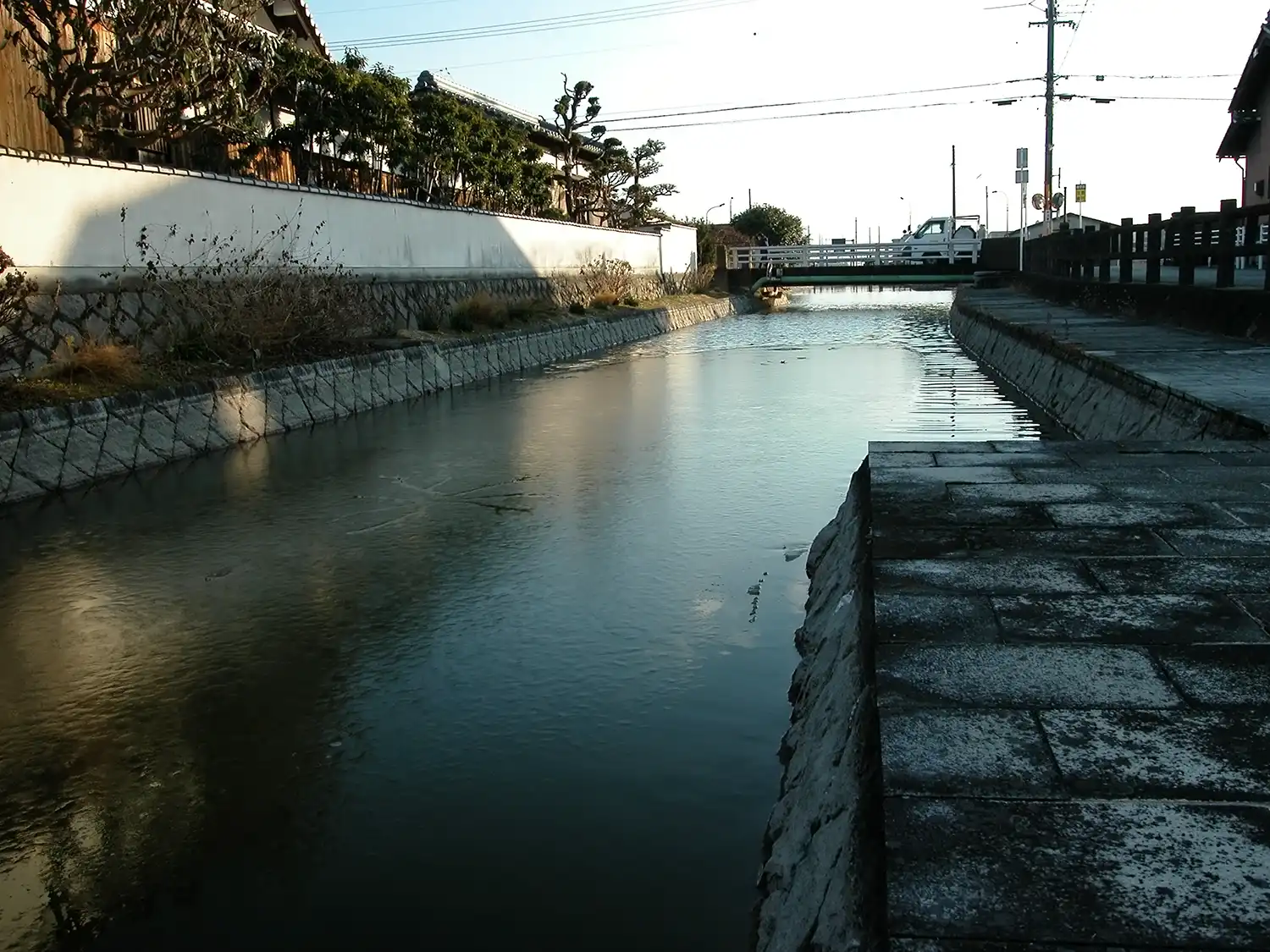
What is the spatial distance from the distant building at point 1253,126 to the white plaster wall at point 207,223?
16.4 m

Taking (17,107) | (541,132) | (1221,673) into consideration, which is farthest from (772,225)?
(1221,673)

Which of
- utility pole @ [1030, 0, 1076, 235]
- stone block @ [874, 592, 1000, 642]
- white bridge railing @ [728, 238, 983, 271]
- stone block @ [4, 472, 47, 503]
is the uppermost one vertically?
utility pole @ [1030, 0, 1076, 235]

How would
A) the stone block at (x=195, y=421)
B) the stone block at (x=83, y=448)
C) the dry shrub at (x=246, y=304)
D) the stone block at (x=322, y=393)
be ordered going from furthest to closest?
the stone block at (x=322, y=393) < the dry shrub at (x=246, y=304) < the stone block at (x=195, y=421) < the stone block at (x=83, y=448)

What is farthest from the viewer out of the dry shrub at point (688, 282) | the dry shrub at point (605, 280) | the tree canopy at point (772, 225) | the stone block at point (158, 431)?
the tree canopy at point (772, 225)

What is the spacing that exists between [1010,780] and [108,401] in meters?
8.43

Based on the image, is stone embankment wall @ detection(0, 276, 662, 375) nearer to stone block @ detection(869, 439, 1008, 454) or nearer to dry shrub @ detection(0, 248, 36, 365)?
dry shrub @ detection(0, 248, 36, 365)

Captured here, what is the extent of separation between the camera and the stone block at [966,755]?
2164 mm

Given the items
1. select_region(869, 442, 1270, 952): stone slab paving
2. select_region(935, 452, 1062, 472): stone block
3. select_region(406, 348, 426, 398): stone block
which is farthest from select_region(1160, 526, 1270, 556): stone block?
select_region(406, 348, 426, 398): stone block

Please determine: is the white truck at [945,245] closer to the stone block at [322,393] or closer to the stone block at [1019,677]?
the stone block at [322,393]

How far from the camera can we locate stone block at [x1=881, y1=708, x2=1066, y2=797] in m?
2.16

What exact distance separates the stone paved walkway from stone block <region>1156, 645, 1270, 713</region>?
12.1ft

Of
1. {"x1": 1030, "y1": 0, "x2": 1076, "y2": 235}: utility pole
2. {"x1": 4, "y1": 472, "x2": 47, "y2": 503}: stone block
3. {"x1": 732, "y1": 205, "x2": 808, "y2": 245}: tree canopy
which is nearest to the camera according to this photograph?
{"x1": 4, "y1": 472, "x2": 47, "y2": 503}: stone block

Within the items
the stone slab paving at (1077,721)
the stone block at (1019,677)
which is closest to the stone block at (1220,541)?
the stone slab paving at (1077,721)

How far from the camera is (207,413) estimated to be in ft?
33.6
